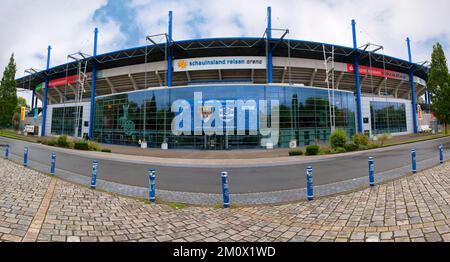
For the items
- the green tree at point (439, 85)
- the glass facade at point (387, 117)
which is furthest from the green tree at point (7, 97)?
the glass facade at point (387, 117)

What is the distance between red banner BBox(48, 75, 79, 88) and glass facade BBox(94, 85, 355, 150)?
16466 millimetres

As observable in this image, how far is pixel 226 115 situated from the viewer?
28.8m

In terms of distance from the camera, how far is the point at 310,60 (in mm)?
35875

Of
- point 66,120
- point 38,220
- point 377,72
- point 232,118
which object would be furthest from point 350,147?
point 66,120

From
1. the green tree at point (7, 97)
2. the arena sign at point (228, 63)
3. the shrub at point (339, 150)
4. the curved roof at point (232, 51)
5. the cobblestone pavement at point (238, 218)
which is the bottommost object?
the cobblestone pavement at point (238, 218)

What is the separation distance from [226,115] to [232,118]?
895mm

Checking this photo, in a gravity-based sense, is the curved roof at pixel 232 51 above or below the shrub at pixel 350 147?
above

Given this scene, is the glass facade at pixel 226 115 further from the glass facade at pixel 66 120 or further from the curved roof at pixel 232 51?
the glass facade at pixel 66 120

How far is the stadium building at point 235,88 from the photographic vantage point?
29.5 metres

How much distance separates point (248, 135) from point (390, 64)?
113 ft

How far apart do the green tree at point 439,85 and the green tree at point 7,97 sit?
2462 inches

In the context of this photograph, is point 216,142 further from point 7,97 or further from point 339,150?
point 7,97

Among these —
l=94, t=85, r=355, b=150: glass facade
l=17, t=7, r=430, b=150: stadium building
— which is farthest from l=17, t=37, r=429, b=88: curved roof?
l=94, t=85, r=355, b=150: glass facade
